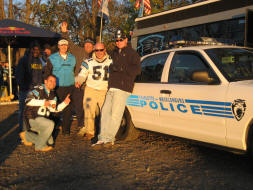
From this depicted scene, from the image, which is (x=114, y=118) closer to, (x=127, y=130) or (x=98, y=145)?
(x=127, y=130)

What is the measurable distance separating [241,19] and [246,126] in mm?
4008

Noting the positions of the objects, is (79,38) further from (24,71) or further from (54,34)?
(24,71)

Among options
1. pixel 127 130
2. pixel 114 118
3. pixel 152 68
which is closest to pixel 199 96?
pixel 152 68

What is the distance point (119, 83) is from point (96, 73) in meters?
0.69

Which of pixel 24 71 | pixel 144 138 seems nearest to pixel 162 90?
pixel 144 138

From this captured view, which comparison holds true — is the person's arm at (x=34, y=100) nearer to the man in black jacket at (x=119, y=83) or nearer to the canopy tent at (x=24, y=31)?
the man in black jacket at (x=119, y=83)

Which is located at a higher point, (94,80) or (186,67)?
(186,67)

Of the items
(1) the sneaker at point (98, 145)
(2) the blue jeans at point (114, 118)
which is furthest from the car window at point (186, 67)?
(1) the sneaker at point (98, 145)

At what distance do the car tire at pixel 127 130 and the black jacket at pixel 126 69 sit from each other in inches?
20.5

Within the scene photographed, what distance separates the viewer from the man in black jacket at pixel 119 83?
470 cm

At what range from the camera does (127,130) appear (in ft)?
16.4

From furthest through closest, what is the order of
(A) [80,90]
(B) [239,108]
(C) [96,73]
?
1. (A) [80,90]
2. (C) [96,73]
3. (B) [239,108]

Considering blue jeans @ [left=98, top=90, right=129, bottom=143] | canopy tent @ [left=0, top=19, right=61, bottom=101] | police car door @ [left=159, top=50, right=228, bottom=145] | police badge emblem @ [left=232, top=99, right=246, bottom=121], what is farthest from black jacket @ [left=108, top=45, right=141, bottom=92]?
canopy tent @ [left=0, top=19, right=61, bottom=101]

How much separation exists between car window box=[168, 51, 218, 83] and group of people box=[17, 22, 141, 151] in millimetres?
647
